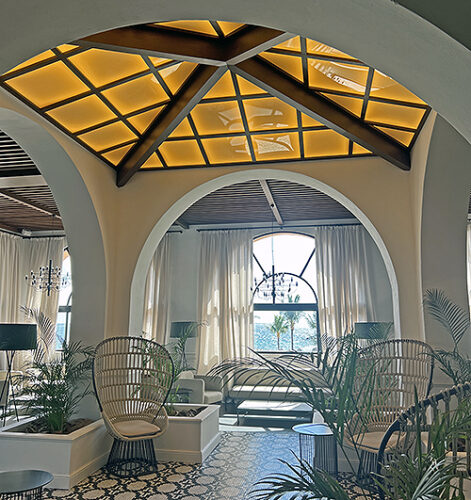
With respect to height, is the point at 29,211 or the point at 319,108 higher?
the point at 29,211

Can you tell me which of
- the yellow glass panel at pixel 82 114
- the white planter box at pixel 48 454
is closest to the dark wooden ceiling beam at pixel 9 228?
the yellow glass panel at pixel 82 114

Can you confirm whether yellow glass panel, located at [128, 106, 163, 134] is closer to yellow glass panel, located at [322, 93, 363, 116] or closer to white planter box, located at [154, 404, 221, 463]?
yellow glass panel, located at [322, 93, 363, 116]

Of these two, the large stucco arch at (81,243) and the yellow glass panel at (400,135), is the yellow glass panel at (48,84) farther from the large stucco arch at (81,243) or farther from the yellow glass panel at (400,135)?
the yellow glass panel at (400,135)

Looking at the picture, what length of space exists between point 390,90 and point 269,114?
1.30 metres

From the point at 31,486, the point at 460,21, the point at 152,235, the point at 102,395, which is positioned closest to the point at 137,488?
the point at 102,395

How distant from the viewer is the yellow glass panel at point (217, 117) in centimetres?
467

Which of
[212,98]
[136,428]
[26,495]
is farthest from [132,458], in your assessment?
[212,98]

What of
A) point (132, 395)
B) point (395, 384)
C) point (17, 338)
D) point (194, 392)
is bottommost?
point (194, 392)

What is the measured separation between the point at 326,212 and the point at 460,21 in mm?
7572

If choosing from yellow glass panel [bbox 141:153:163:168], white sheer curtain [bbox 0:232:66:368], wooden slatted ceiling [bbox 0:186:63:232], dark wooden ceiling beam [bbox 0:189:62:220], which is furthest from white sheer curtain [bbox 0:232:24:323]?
yellow glass panel [bbox 141:153:163:168]

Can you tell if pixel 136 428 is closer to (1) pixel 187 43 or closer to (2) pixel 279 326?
(1) pixel 187 43

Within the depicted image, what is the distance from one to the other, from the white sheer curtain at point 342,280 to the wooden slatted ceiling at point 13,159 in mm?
5817

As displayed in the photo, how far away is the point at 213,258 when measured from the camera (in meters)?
9.92

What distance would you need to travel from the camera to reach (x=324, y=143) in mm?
5129
